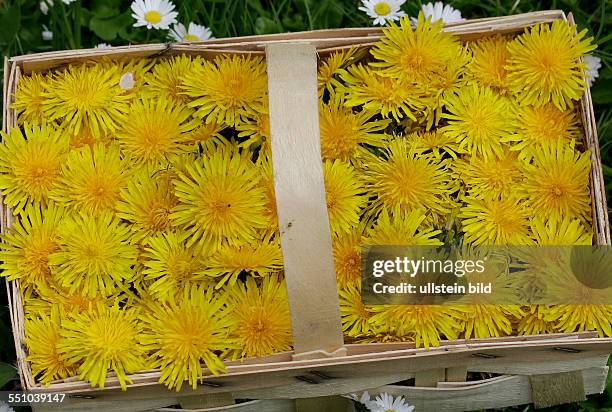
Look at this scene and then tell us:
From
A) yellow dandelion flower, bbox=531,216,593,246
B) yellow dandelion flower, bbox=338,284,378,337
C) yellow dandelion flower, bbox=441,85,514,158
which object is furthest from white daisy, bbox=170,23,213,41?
yellow dandelion flower, bbox=531,216,593,246

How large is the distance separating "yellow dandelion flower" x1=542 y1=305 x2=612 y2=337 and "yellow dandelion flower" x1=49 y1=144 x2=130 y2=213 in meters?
Result: 0.72

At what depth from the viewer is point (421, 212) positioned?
3.99 ft

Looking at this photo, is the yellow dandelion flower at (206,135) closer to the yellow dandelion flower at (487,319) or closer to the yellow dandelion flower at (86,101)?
the yellow dandelion flower at (86,101)

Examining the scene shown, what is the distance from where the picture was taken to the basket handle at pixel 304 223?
1073 millimetres

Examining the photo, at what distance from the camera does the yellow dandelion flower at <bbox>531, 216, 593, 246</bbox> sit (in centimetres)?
120

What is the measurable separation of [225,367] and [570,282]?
55cm

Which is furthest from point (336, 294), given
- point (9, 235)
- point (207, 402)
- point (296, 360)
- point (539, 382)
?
point (9, 235)

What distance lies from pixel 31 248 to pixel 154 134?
270 millimetres

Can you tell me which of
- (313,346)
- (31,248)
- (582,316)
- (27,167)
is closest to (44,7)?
(27,167)

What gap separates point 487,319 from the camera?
3.87 ft

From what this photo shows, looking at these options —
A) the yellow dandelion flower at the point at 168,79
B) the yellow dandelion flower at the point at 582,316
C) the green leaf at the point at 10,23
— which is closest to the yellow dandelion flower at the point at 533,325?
the yellow dandelion flower at the point at 582,316

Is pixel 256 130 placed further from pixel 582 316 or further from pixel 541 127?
pixel 582 316

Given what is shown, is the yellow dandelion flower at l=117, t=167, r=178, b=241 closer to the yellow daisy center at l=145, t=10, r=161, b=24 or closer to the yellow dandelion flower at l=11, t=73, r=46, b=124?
the yellow dandelion flower at l=11, t=73, r=46, b=124

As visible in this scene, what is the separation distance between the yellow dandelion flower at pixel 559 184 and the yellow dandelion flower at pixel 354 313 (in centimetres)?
33
